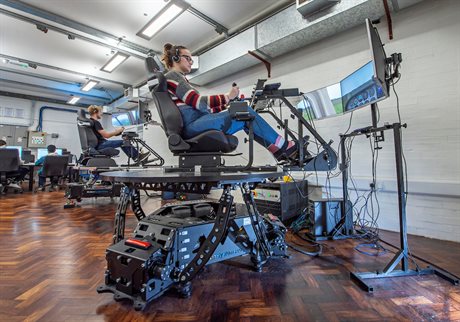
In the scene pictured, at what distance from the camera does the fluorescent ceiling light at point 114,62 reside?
193 inches

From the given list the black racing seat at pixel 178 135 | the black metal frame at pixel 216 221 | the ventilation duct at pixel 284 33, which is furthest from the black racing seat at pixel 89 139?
the black racing seat at pixel 178 135

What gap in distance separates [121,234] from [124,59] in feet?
15.6

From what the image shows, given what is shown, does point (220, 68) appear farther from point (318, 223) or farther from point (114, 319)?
point (114, 319)

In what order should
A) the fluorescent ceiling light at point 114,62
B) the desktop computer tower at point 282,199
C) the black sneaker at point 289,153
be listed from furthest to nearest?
the fluorescent ceiling light at point 114,62 → the desktop computer tower at point 282,199 → the black sneaker at point 289,153

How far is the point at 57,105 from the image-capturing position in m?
8.54

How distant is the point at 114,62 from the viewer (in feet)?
17.0

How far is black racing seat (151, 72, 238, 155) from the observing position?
155 cm

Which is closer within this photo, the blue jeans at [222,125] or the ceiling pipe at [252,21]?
the blue jeans at [222,125]

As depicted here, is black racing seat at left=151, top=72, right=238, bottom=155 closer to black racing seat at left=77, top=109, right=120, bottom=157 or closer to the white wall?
the white wall

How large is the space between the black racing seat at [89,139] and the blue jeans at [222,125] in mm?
2615

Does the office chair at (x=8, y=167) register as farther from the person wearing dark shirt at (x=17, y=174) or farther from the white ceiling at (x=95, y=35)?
the white ceiling at (x=95, y=35)

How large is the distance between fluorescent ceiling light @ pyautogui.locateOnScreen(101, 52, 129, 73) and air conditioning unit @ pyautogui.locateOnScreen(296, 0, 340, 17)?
3750 mm

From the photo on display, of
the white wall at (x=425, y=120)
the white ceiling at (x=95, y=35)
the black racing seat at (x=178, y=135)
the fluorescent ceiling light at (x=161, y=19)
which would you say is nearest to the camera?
the black racing seat at (x=178, y=135)

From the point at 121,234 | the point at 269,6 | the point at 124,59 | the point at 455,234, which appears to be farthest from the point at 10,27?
the point at 455,234
